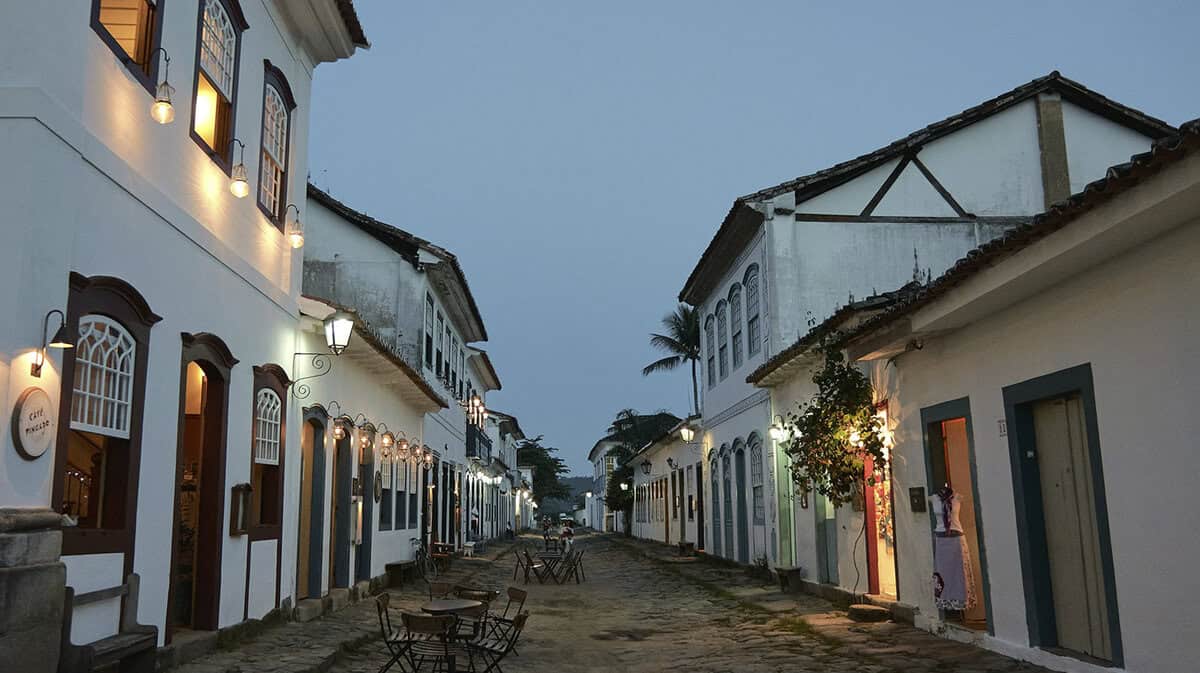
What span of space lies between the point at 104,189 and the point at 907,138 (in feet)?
46.1

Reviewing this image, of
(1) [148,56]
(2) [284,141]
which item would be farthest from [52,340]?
(2) [284,141]

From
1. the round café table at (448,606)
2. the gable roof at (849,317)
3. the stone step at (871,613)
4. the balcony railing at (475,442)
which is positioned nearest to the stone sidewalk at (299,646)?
the round café table at (448,606)

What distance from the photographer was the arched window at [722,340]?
72.2 feet

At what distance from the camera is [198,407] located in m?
10.9

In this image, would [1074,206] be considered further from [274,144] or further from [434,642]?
[274,144]

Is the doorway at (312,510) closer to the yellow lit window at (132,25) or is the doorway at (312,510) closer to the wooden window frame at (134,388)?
the wooden window frame at (134,388)

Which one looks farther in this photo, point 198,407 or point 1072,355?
point 198,407

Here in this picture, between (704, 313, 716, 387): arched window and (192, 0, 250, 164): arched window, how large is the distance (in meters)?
15.7

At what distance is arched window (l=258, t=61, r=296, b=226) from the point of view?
10453 millimetres

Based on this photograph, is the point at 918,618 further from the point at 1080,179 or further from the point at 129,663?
the point at 1080,179

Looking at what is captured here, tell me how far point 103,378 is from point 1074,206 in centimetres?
667

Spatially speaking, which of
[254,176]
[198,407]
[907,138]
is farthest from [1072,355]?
[907,138]

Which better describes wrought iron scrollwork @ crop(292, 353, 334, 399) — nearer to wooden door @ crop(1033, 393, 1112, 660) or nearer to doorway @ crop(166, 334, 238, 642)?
doorway @ crop(166, 334, 238, 642)

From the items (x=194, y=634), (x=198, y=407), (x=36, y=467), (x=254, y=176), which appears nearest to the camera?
(x=36, y=467)
